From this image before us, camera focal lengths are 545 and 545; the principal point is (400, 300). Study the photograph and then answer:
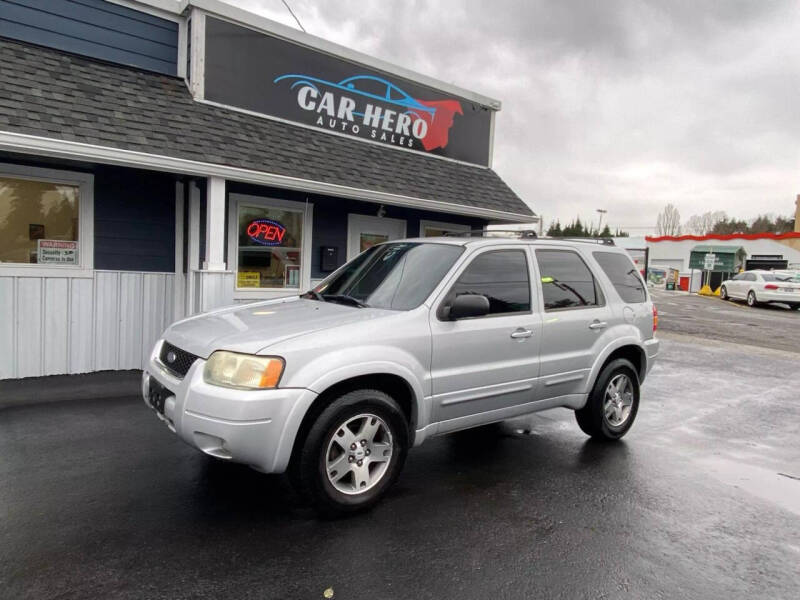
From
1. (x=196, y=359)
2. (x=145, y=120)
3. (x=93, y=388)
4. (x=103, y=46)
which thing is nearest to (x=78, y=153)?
(x=145, y=120)

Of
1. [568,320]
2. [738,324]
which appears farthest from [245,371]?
[738,324]

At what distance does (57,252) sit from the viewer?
6.79 metres

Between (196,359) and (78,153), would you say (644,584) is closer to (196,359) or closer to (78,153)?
(196,359)

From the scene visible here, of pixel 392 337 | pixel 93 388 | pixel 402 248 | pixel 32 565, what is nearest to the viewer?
pixel 32 565

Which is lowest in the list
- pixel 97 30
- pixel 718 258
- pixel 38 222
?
pixel 38 222

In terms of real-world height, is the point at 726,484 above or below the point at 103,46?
below

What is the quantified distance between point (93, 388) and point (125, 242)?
1.99 m

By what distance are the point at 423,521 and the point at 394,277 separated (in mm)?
1807

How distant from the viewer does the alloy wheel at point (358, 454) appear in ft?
11.4

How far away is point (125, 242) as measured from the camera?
23.7ft

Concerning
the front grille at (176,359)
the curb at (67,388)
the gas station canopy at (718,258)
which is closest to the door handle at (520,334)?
the front grille at (176,359)

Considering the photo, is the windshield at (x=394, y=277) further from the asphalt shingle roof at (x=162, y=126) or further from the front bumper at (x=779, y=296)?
the front bumper at (x=779, y=296)

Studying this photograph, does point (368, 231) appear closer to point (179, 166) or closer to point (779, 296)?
point (179, 166)

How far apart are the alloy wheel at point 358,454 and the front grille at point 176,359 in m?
1.08
